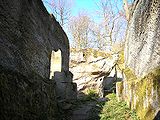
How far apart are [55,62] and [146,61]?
6.25 meters

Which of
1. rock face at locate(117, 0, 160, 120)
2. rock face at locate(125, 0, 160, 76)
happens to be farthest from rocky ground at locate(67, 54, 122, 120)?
rock face at locate(117, 0, 160, 120)

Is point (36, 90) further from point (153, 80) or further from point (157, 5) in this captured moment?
point (157, 5)

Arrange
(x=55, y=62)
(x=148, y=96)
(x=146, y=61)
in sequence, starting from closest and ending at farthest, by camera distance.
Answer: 1. (x=148, y=96)
2. (x=146, y=61)
3. (x=55, y=62)

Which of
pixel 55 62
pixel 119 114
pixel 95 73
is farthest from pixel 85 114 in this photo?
pixel 95 73

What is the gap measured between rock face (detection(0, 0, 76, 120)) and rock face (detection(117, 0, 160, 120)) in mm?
2672

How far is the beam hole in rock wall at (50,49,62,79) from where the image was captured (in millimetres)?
12958

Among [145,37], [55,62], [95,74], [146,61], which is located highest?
[95,74]

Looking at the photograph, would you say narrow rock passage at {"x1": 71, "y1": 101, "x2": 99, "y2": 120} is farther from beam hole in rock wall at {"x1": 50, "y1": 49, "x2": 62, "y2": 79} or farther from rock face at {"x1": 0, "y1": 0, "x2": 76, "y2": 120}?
beam hole in rock wall at {"x1": 50, "y1": 49, "x2": 62, "y2": 79}

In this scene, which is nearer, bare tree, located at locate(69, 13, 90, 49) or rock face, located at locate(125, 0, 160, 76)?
rock face, located at locate(125, 0, 160, 76)

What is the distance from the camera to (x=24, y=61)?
6.95 m

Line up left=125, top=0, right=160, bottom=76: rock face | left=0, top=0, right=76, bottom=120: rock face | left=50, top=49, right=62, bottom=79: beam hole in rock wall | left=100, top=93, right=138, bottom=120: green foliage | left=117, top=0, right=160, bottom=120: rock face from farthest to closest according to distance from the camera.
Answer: left=50, top=49, right=62, bottom=79: beam hole in rock wall
left=100, top=93, right=138, bottom=120: green foliage
left=125, top=0, right=160, bottom=76: rock face
left=117, top=0, right=160, bottom=120: rock face
left=0, top=0, right=76, bottom=120: rock face

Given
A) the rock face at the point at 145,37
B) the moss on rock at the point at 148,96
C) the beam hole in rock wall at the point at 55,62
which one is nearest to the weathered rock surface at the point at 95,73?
the beam hole in rock wall at the point at 55,62

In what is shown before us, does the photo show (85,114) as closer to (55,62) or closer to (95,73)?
(55,62)

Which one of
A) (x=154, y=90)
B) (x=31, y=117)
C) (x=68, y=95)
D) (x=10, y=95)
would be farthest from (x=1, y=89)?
(x=68, y=95)
